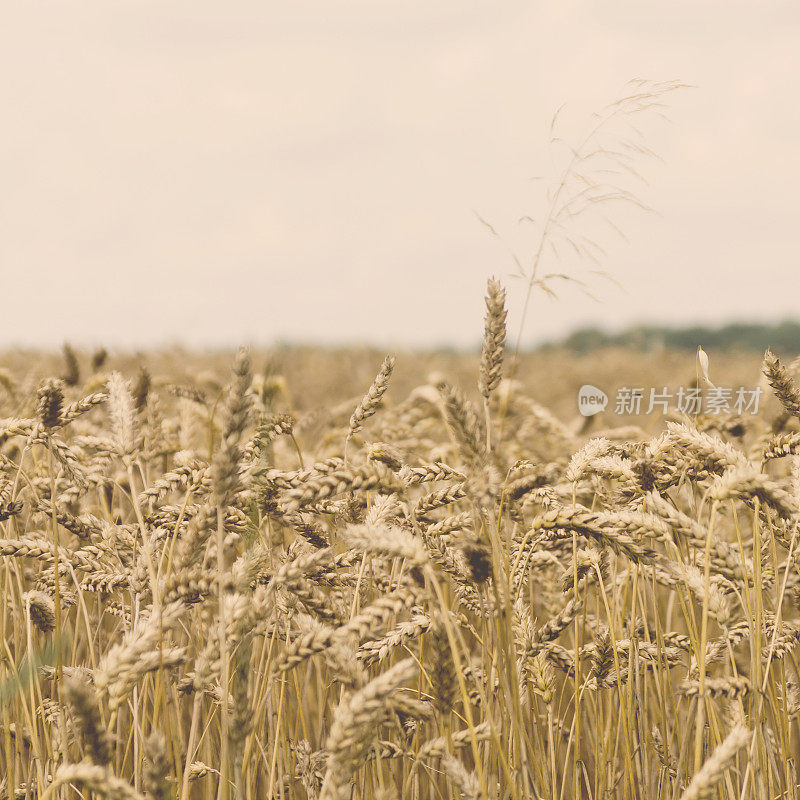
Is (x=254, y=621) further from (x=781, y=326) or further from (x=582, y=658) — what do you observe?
(x=781, y=326)

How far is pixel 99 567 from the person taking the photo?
1956 millimetres

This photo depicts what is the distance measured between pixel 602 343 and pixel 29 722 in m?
25.8

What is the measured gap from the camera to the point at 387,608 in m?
1.34

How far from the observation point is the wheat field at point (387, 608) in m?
1.17

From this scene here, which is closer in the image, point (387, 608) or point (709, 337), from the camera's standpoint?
point (387, 608)

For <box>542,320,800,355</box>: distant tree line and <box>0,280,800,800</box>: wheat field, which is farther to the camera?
<box>542,320,800,355</box>: distant tree line

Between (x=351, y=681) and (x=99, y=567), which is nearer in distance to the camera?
(x=351, y=681)

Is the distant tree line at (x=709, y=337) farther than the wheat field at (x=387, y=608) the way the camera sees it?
Yes

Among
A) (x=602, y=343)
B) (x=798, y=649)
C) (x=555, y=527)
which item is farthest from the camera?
(x=602, y=343)

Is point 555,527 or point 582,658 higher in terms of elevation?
point 555,527

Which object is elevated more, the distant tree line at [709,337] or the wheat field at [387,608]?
the distant tree line at [709,337]

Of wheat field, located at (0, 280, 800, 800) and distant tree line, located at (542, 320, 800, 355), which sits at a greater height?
distant tree line, located at (542, 320, 800, 355)

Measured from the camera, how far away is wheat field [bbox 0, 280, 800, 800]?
117cm

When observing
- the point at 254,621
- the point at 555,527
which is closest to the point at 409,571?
the point at 555,527
